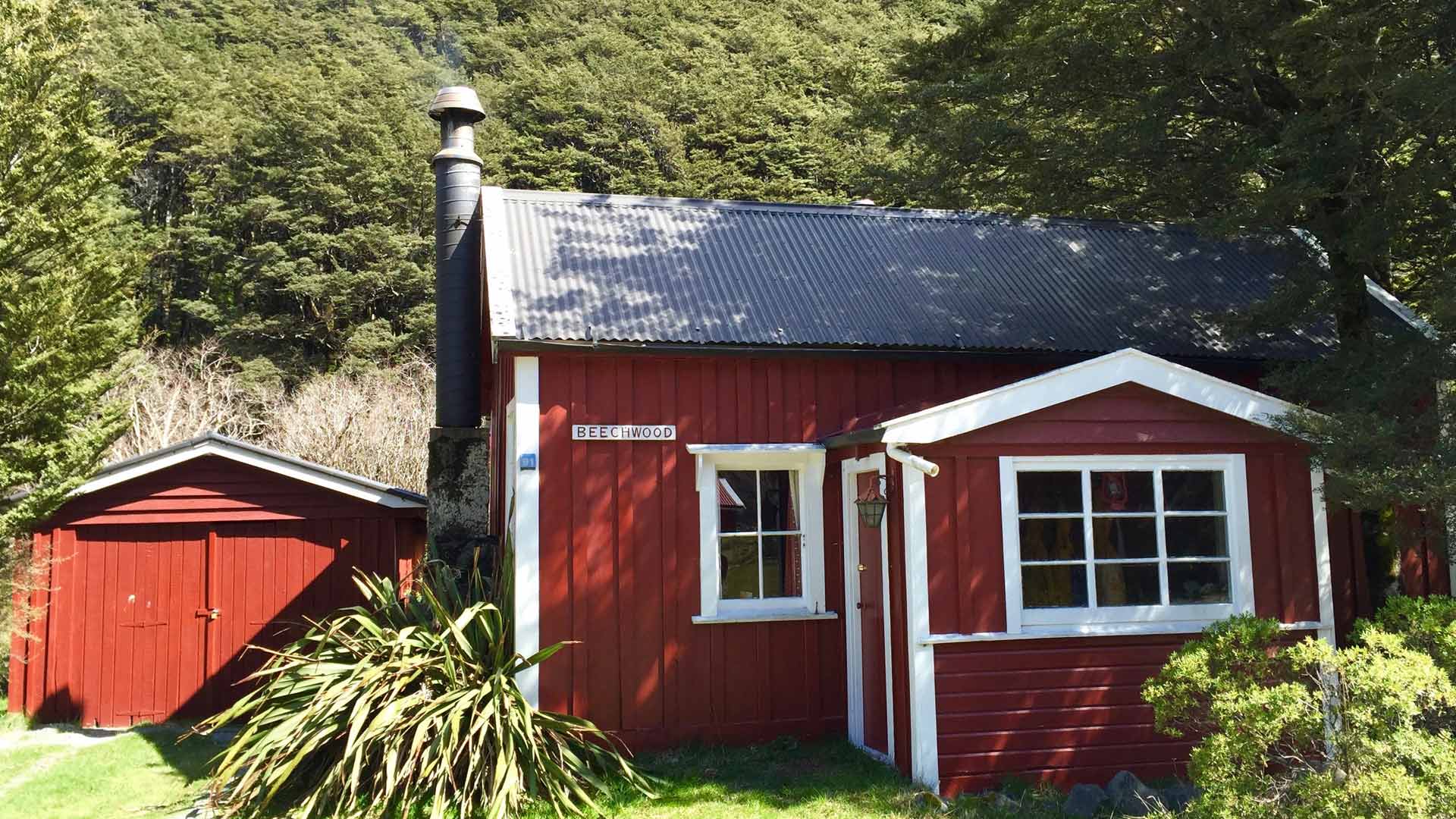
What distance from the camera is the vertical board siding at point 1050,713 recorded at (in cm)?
700

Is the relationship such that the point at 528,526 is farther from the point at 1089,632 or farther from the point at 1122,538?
the point at 1122,538

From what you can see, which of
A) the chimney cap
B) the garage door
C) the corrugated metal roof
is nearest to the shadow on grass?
the garage door

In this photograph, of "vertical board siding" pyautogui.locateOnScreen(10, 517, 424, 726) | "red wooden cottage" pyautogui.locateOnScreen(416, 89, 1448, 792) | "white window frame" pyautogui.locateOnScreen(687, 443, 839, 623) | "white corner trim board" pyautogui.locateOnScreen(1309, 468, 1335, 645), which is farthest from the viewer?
"vertical board siding" pyautogui.locateOnScreen(10, 517, 424, 726)

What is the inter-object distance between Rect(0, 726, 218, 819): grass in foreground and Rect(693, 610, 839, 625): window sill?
404 centimetres

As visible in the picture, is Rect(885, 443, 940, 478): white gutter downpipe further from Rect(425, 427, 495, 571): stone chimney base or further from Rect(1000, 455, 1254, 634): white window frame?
Rect(425, 427, 495, 571): stone chimney base

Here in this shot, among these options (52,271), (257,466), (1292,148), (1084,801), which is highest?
(52,271)

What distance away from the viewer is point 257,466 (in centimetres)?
1136

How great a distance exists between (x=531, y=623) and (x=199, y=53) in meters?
36.2

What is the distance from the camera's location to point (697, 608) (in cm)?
824

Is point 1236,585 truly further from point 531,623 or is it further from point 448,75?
point 448,75

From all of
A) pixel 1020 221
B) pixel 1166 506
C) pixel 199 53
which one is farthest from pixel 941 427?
pixel 199 53

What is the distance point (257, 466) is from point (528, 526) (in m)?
5.04

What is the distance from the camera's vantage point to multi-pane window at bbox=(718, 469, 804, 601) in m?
8.50

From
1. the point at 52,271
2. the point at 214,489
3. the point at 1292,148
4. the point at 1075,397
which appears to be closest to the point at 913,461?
the point at 1075,397
